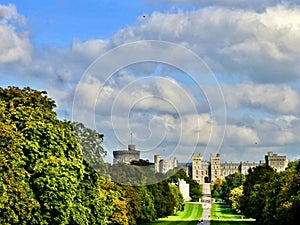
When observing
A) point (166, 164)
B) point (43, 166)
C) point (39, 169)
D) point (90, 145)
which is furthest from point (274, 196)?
point (39, 169)

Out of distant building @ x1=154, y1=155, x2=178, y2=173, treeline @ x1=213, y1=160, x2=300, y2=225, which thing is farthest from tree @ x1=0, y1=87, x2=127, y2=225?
treeline @ x1=213, y1=160, x2=300, y2=225

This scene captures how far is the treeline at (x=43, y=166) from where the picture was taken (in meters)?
36.2

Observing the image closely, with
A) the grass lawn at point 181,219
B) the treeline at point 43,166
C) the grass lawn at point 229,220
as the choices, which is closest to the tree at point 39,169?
the treeline at point 43,166

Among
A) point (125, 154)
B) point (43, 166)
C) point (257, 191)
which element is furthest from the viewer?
point (257, 191)

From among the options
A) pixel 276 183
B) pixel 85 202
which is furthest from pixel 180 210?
pixel 85 202

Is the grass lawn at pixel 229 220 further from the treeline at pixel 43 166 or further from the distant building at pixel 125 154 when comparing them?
the treeline at pixel 43 166


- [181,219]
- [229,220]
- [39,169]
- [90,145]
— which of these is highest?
[90,145]

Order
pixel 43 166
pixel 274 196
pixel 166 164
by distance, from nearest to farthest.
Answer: pixel 43 166
pixel 166 164
pixel 274 196

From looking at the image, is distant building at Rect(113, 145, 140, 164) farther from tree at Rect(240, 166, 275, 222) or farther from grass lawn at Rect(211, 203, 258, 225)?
grass lawn at Rect(211, 203, 258, 225)

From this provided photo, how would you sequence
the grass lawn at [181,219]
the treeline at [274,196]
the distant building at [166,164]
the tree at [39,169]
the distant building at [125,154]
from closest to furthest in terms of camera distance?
the tree at [39,169]
the distant building at [125,154]
the treeline at [274,196]
the distant building at [166,164]
the grass lawn at [181,219]

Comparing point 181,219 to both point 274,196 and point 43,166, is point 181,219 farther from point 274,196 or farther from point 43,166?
point 43,166

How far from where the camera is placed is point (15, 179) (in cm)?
3669

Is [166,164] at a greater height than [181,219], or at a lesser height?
greater

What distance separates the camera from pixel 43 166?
40094 mm
